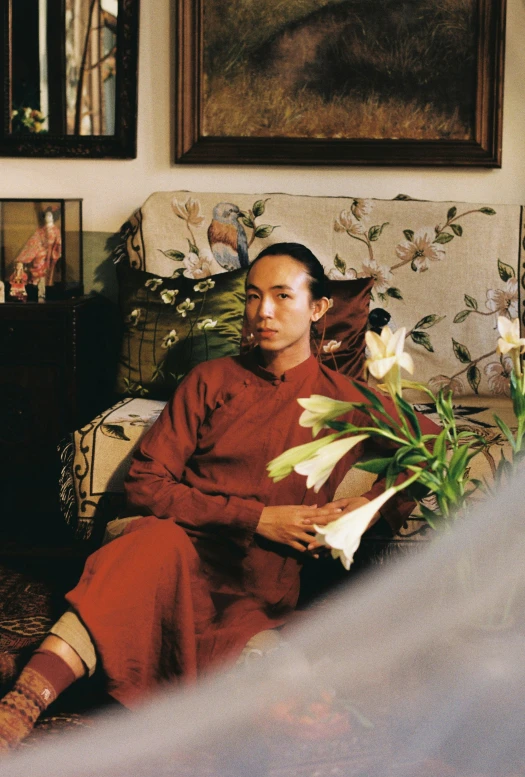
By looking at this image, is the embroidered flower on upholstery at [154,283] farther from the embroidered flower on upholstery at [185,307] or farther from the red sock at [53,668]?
the red sock at [53,668]

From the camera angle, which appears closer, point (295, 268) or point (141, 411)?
point (295, 268)

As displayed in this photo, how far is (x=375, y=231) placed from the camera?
2764 mm

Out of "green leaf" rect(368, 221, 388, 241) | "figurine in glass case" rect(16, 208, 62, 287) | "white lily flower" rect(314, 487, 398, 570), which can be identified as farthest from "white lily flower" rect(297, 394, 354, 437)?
"figurine in glass case" rect(16, 208, 62, 287)

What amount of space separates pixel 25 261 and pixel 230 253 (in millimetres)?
743

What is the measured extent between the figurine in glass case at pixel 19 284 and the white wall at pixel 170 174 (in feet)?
1.28

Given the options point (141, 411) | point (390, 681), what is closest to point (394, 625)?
point (390, 681)

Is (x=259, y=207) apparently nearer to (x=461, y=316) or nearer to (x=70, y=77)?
(x=461, y=316)

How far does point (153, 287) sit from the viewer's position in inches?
101

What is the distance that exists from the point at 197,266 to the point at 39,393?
25.1 inches

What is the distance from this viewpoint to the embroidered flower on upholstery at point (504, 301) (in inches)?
106

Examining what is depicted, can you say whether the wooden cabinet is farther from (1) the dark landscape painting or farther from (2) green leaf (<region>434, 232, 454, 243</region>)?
(2) green leaf (<region>434, 232, 454, 243</region>)

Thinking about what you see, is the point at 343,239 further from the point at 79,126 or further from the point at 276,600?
the point at 276,600

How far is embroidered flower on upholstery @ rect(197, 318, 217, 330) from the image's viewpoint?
96.2 inches

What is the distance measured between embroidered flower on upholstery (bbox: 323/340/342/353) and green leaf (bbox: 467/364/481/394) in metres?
0.48
